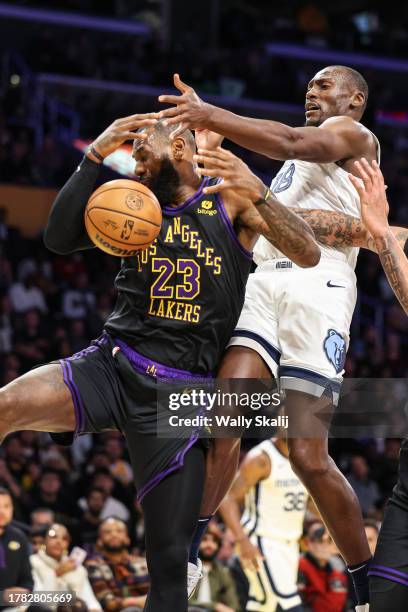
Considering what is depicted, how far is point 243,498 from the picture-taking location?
A: 866cm

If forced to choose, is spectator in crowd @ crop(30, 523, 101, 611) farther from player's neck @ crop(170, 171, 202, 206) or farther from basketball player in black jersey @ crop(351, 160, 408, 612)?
player's neck @ crop(170, 171, 202, 206)

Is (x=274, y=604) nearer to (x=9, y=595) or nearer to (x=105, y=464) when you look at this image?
(x=9, y=595)

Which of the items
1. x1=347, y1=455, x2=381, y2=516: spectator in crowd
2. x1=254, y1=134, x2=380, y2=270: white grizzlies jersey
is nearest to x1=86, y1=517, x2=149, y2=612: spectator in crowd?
x1=254, y1=134, x2=380, y2=270: white grizzlies jersey

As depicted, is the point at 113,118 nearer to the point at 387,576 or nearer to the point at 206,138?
the point at 206,138

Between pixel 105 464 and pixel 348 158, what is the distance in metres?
6.65

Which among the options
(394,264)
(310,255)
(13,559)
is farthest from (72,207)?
(13,559)

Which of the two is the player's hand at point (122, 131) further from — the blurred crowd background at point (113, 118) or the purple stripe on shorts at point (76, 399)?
the blurred crowd background at point (113, 118)

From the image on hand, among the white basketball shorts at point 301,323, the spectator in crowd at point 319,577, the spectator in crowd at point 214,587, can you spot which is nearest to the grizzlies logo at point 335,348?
the white basketball shorts at point 301,323

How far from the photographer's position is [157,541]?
173 inches

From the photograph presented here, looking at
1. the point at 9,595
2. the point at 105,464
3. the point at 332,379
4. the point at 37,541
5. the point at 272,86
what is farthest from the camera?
the point at 272,86

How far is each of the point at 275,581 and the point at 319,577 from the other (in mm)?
1160

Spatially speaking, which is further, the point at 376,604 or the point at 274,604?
the point at 274,604

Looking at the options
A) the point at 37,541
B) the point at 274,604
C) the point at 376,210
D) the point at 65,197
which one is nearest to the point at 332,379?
the point at 376,210

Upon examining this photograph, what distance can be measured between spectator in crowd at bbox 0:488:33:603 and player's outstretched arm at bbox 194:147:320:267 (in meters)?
3.92
